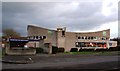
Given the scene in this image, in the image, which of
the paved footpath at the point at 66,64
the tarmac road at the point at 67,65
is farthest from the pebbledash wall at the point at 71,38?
the tarmac road at the point at 67,65

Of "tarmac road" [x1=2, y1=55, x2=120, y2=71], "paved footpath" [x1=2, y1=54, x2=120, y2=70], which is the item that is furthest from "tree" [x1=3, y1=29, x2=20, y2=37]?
"tarmac road" [x1=2, y1=55, x2=120, y2=71]

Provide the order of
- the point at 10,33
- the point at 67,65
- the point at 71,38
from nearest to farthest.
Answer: the point at 67,65
the point at 71,38
the point at 10,33

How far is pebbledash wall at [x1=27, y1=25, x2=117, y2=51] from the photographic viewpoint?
193ft

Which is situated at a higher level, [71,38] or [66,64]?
[71,38]

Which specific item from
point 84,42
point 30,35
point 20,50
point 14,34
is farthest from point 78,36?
point 20,50

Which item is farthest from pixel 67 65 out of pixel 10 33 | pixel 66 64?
pixel 10 33

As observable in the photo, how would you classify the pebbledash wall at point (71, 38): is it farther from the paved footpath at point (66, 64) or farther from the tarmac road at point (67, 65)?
the tarmac road at point (67, 65)

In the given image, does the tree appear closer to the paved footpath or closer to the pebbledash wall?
the pebbledash wall

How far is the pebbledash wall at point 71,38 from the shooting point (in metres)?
58.9

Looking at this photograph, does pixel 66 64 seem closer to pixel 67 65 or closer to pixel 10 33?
pixel 67 65

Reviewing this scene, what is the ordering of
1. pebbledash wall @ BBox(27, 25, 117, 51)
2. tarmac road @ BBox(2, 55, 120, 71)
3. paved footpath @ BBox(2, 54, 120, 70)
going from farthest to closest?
pebbledash wall @ BBox(27, 25, 117, 51) → paved footpath @ BBox(2, 54, 120, 70) → tarmac road @ BBox(2, 55, 120, 71)

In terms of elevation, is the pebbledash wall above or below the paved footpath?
above

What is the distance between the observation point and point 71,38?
63250mm

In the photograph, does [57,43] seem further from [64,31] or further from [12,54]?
[12,54]
